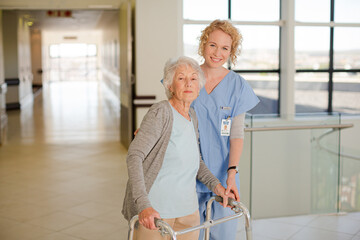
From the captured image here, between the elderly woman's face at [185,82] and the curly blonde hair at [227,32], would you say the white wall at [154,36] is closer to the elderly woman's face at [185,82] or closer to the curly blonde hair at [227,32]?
the curly blonde hair at [227,32]

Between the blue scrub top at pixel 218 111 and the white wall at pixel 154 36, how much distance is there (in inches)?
177

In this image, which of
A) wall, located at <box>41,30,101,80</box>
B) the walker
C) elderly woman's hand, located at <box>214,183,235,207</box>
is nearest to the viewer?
the walker

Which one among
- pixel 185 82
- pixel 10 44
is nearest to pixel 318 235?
pixel 185 82

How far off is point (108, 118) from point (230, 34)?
10123mm

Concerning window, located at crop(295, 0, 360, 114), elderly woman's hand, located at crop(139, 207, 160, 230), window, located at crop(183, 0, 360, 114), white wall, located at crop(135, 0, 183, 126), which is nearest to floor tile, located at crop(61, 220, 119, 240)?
elderly woman's hand, located at crop(139, 207, 160, 230)

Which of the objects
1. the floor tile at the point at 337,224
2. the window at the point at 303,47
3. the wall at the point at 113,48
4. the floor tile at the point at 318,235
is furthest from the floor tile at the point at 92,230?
the wall at the point at 113,48

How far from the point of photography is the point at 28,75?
57.5 feet

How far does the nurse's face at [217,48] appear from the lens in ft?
8.02

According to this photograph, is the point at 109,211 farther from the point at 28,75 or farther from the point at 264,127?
the point at 28,75

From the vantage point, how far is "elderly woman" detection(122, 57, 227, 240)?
6.79ft

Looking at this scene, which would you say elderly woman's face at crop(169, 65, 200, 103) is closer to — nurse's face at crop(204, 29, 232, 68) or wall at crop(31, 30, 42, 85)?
nurse's face at crop(204, 29, 232, 68)

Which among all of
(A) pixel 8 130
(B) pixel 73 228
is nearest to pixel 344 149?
(B) pixel 73 228

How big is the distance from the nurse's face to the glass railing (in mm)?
2135

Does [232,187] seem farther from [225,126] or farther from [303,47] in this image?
[303,47]
